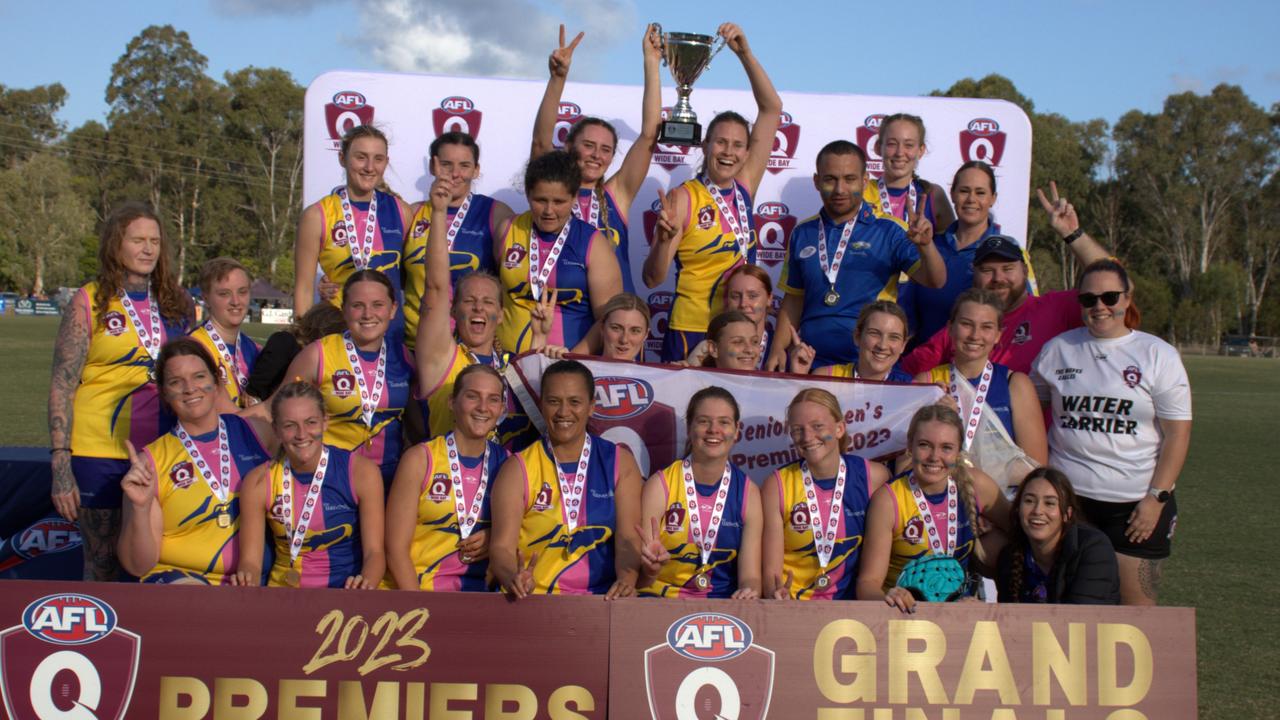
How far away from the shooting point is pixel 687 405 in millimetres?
5066

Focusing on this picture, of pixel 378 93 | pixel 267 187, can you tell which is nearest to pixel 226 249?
pixel 267 187

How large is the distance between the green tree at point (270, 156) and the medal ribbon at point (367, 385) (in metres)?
52.1

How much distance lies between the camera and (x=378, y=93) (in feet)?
23.1

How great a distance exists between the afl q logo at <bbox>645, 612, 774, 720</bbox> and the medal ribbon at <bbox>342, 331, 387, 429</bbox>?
1873 mm

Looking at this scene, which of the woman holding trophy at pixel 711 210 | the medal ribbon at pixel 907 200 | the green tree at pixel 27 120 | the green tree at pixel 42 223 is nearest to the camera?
the woman holding trophy at pixel 711 210

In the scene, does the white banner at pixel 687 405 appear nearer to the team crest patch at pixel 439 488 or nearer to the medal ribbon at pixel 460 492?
the medal ribbon at pixel 460 492

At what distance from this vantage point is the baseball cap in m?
5.29

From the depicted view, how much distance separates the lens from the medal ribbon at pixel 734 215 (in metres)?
6.05

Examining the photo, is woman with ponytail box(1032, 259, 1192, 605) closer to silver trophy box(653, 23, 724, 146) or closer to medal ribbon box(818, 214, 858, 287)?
medal ribbon box(818, 214, 858, 287)

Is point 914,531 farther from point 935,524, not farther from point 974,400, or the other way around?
point 974,400

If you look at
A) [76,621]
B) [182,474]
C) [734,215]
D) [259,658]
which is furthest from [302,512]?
[734,215]

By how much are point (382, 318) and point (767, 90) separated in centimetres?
274

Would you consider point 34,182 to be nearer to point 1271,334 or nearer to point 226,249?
point 226,249

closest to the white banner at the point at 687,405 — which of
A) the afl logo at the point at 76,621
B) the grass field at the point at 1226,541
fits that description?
the afl logo at the point at 76,621
